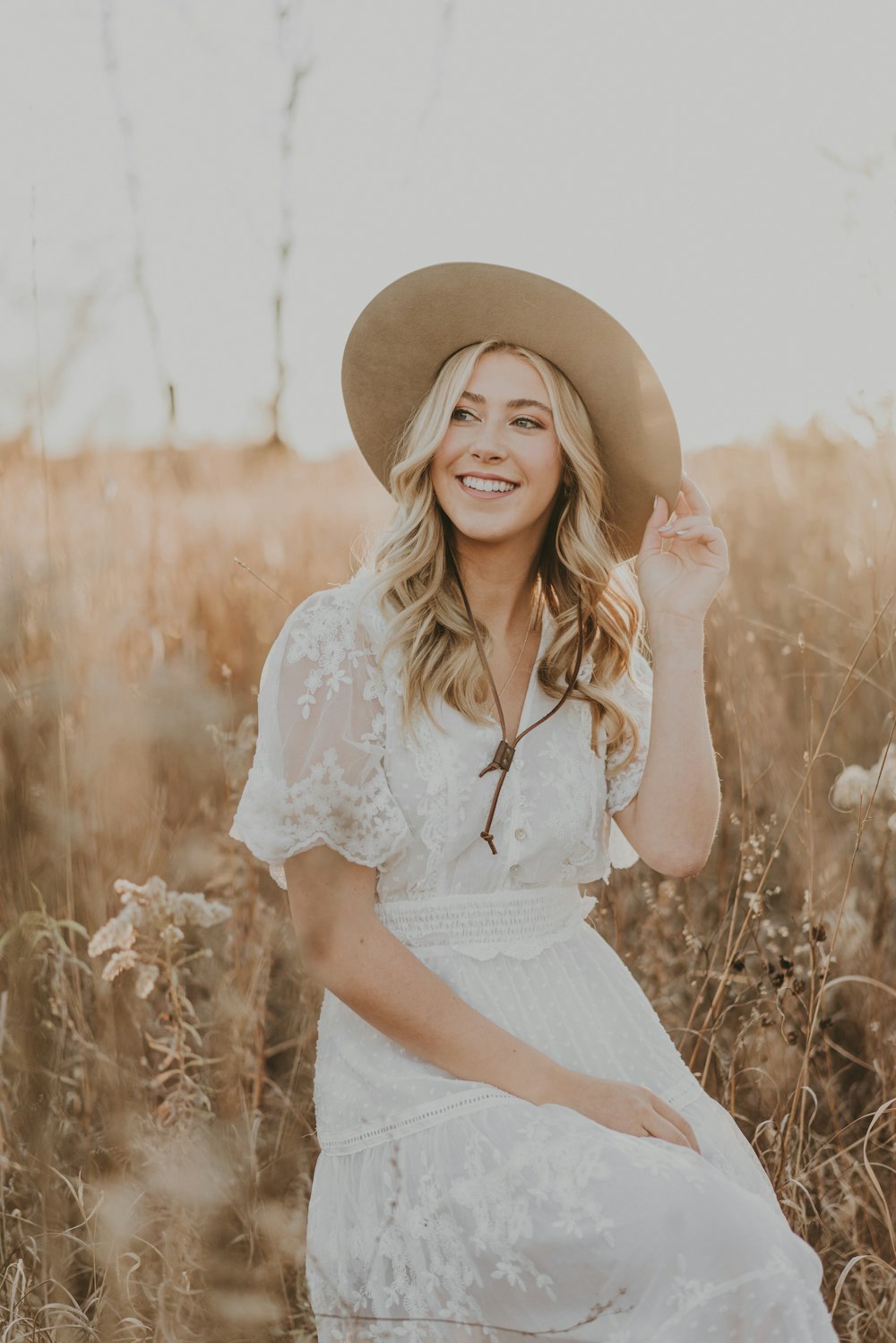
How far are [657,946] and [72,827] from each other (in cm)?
122

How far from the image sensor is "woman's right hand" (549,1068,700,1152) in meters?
1.58

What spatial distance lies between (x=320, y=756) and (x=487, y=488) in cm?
52

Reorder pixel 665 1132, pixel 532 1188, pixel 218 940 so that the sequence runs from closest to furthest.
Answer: pixel 532 1188 → pixel 665 1132 → pixel 218 940

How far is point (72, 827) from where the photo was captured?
7.64 ft

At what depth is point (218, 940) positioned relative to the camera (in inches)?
106

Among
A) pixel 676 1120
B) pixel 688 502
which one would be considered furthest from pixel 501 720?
pixel 676 1120

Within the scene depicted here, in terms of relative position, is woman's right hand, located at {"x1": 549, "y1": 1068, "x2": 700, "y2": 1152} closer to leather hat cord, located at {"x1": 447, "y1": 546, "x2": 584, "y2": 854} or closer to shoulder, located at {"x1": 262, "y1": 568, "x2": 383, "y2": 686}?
leather hat cord, located at {"x1": 447, "y1": 546, "x2": 584, "y2": 854}

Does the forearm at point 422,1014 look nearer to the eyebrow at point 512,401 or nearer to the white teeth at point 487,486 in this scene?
the white teeth at point 487,486

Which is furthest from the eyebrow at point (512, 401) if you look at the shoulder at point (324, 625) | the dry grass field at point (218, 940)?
the dry grass field at point (218, 940)

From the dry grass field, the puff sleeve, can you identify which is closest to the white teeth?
the puff sleeve

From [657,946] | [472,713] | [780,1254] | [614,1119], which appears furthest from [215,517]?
[780,1254]

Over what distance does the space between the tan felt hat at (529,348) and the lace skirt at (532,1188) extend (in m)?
0.71

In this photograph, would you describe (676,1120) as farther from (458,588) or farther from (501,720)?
(458,588)

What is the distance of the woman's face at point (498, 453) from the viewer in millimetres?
1978
